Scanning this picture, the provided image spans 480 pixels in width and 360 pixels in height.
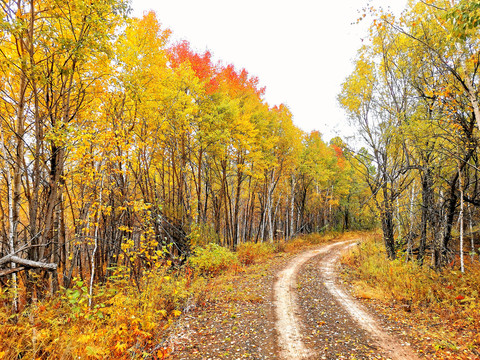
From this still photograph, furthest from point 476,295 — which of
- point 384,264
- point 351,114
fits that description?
point 351,114

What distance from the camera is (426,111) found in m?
8.41

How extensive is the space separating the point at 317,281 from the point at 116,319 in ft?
25.7

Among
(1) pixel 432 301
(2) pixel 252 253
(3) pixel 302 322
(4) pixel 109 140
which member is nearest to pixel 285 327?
(3) pixel 302 322

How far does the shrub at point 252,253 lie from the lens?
1472 centimetres

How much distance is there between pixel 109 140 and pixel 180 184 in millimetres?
7856

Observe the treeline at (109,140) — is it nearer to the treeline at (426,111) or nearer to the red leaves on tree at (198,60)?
the red leaves on tree at (198,60)

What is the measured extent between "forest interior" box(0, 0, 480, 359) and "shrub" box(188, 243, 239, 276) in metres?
0.10

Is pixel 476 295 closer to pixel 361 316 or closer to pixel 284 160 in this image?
pixel 361 316

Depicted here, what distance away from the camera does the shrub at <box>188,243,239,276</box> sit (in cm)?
1118

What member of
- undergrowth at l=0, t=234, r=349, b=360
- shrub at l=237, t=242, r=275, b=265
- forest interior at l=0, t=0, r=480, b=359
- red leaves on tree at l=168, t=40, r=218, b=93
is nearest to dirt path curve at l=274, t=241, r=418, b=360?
forest interior at l=0, t=0, r=480, b=359

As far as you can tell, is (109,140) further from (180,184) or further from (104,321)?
(180,184)

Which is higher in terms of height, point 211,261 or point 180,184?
point 180,184

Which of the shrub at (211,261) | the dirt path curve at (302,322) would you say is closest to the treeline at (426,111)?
the dirt path curve at (302,322)

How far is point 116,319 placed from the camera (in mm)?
5605
